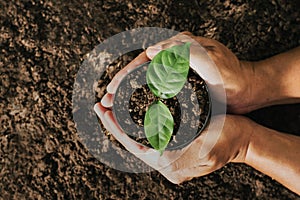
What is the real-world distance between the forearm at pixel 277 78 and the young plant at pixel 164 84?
364 millimetres

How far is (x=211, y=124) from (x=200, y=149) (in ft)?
0.24

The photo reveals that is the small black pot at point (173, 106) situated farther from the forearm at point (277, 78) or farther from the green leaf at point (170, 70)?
the forearm at point (277, 78)

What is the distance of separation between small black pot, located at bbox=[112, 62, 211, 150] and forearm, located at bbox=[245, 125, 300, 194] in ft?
0.74

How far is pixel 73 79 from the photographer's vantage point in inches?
61.2

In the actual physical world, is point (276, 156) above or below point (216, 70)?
below

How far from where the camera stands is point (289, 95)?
145 centimetres

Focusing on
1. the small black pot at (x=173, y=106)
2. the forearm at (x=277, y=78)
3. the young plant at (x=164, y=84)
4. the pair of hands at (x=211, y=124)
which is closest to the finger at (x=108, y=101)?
the pair of hands at (x=211, y=124)

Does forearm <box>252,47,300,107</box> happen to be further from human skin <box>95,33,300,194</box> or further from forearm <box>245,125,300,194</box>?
forearm <box>245,125,300,194</box>

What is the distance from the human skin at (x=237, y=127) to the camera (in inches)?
50.7

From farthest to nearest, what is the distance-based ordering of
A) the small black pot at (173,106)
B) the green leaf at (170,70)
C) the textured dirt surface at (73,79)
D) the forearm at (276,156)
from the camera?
1. the textured dirt surface at (73,79)
2. the forearm at (276,156)
3. the small black pot at (173,106)
4. the green leaf at (170,70)

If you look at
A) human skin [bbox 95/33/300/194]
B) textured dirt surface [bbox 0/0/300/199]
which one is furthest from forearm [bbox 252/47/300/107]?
textured dirt surface [bbox 0/0/300/199]

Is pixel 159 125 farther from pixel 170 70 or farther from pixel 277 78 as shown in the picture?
pixel 277 78

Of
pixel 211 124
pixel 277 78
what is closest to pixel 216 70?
pixel 211 124

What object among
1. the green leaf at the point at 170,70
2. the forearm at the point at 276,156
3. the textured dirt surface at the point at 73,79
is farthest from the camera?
the textured dirt surface at the point at 73,79
